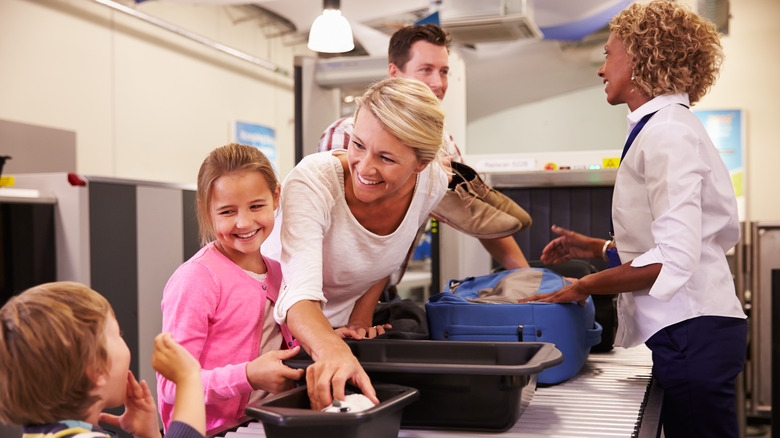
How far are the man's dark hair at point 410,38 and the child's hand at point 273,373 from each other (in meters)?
1.57

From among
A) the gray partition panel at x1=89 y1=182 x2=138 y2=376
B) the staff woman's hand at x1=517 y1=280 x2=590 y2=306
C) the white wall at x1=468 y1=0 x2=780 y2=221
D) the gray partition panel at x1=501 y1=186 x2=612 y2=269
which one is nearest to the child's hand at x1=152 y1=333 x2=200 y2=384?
the staff woman's hand at x1=517 y1=280 x2=590 y2=306

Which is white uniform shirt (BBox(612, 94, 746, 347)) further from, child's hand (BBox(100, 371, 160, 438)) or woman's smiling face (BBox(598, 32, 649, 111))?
child's hand (BBox(100, 371, 160, 438))

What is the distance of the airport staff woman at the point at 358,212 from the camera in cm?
Result: 128

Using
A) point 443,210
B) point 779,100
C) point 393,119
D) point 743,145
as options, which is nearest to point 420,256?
point 743,145

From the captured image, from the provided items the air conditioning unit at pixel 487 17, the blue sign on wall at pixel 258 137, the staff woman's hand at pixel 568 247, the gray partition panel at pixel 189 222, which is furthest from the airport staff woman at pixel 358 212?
the blue sign on wall at pixel 258 137

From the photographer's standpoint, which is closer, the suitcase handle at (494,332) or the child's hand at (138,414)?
the child's hand at (138,414)

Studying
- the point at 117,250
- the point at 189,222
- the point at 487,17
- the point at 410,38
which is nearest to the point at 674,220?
the point at 410,38

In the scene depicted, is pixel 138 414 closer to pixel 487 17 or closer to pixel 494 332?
pixel 494 332

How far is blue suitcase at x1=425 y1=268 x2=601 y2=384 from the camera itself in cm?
147

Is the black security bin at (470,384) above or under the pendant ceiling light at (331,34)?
under

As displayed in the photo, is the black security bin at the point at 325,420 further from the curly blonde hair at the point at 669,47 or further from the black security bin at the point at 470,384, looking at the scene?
the curly blonde hair at the point at 669,47

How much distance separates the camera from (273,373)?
1.15 m

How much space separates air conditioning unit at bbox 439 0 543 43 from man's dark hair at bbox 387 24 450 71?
1813 millimetres

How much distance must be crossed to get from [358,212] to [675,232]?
0.66 meters
